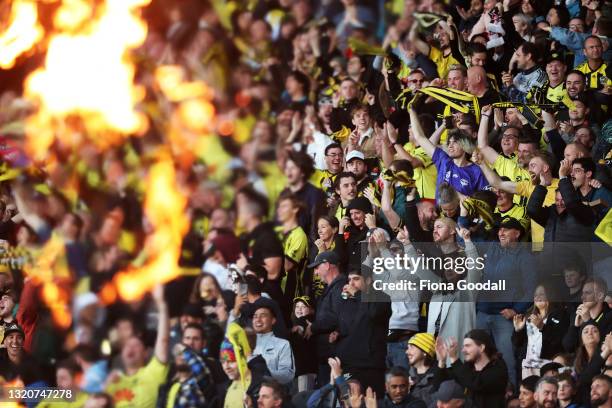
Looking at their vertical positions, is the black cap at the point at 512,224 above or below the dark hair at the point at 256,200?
below

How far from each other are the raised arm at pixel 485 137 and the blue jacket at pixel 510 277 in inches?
21.6

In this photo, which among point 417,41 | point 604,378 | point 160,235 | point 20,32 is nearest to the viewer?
point 604,378

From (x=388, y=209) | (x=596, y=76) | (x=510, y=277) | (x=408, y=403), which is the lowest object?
(x=408, y=403)

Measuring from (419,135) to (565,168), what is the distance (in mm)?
943

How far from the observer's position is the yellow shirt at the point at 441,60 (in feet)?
20.9

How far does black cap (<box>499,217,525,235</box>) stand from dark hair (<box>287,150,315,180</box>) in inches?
53.9

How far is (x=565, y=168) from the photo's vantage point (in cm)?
576

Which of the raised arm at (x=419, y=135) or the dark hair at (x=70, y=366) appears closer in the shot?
the raised arm at (x=419, y=135)

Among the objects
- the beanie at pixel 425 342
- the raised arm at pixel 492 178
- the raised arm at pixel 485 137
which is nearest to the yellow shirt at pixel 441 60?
the raised arm at pixel 485 137

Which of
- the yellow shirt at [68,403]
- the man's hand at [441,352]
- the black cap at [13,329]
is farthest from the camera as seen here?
→ the black cap at [13,329]

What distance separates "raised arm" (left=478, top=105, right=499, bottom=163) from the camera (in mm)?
5977

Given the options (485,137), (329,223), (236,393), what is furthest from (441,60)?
(236,393)

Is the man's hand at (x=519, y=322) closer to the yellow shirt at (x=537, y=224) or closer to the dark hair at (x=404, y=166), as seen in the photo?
the yellow shirt at (x=537, y=224)

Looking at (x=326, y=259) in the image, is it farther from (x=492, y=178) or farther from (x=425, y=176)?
(x=492, y=178)
